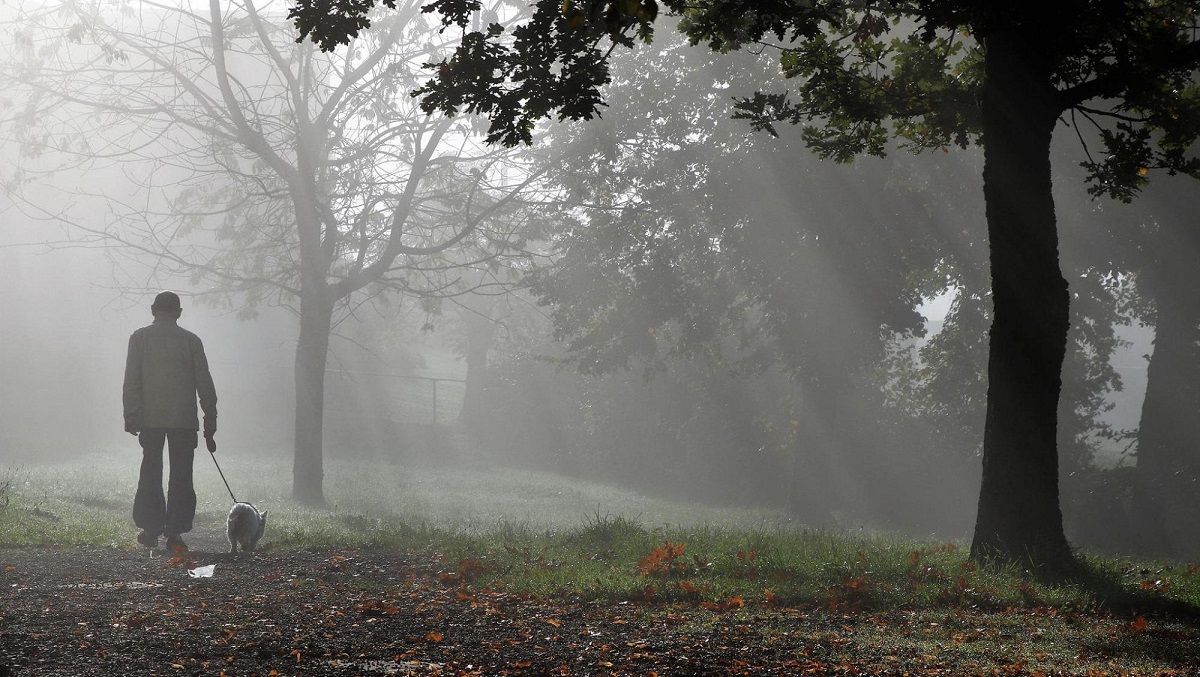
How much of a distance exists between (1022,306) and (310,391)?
12516 millimetres

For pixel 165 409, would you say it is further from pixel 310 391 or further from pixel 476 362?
pixel 476 362

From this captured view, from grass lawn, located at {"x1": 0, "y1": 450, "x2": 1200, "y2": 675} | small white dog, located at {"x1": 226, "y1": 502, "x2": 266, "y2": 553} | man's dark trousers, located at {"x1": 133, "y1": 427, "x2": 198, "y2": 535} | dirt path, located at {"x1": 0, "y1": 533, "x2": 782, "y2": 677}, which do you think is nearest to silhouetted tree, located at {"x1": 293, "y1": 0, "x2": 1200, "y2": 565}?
grass lawn, located at {"x1": 0, "y1": 450, "x2": 1200, "y2": 675}

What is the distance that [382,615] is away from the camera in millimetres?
5648

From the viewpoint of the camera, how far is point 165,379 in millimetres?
9000

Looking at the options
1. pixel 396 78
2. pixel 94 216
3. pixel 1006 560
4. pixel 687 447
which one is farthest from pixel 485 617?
pixel 94 216

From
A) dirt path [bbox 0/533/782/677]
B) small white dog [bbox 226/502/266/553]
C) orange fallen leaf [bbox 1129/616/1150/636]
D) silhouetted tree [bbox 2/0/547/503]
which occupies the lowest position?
orange fallen leaf [bbox 1129/616/1150/636]

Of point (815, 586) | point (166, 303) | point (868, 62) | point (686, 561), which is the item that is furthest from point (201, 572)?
point (868, 62)

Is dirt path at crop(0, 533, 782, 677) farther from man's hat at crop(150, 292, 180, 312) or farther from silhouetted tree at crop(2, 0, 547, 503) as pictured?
silhouetted tree at crop(2, 0, 547, 503)

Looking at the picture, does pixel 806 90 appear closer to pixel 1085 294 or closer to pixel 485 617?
pixel 485 617

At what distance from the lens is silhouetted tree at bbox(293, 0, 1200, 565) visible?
648 centimetres

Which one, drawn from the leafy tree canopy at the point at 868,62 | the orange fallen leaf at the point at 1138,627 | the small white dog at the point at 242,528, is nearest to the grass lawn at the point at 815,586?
the orange fallen leaf at the point at 1138,627

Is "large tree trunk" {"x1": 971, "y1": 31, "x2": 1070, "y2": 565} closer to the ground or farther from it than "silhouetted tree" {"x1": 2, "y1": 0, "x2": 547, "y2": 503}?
closer to the ground

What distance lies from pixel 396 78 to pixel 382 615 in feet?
41.4

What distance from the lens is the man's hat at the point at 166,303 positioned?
9.13 meters
